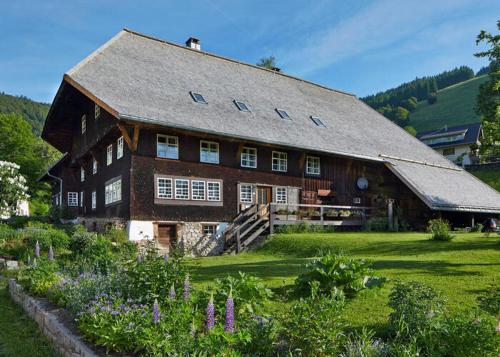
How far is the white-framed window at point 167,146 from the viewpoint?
18.8m

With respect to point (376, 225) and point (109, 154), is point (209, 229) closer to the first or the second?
point (109, 154)

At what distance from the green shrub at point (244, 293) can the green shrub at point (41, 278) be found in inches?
163

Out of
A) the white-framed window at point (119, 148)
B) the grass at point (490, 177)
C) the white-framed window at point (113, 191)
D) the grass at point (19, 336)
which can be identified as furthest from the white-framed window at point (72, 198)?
the grass at point (490, 177)

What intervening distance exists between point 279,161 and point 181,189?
5920 millimetres

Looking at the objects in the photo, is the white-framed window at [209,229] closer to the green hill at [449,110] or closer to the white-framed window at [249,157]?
the white-framed window at [249,157]

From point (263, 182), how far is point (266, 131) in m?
2.65

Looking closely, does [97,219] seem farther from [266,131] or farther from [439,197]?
[439,197]

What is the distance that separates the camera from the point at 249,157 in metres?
21.5

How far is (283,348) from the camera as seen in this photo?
176 inches

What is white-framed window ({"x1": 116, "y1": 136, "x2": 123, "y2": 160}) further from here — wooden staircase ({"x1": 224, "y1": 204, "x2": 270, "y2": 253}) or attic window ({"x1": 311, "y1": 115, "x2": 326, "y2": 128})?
attic window ({"x1": 311, "y1": 115, "x2": 326, "y2": 128})

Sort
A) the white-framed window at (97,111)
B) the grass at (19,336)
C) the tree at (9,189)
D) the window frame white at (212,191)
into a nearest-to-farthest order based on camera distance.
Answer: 1. the grass at (19,336)
2. the window frame white at (212,191)
3. the white-framed window at (97,111)
4. the tree at (9,189)

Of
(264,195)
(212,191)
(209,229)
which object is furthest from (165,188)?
(264,195)

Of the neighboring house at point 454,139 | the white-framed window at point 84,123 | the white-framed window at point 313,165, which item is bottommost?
the white-framed window at point 313,165

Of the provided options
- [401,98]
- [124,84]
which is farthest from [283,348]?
[401,98]
